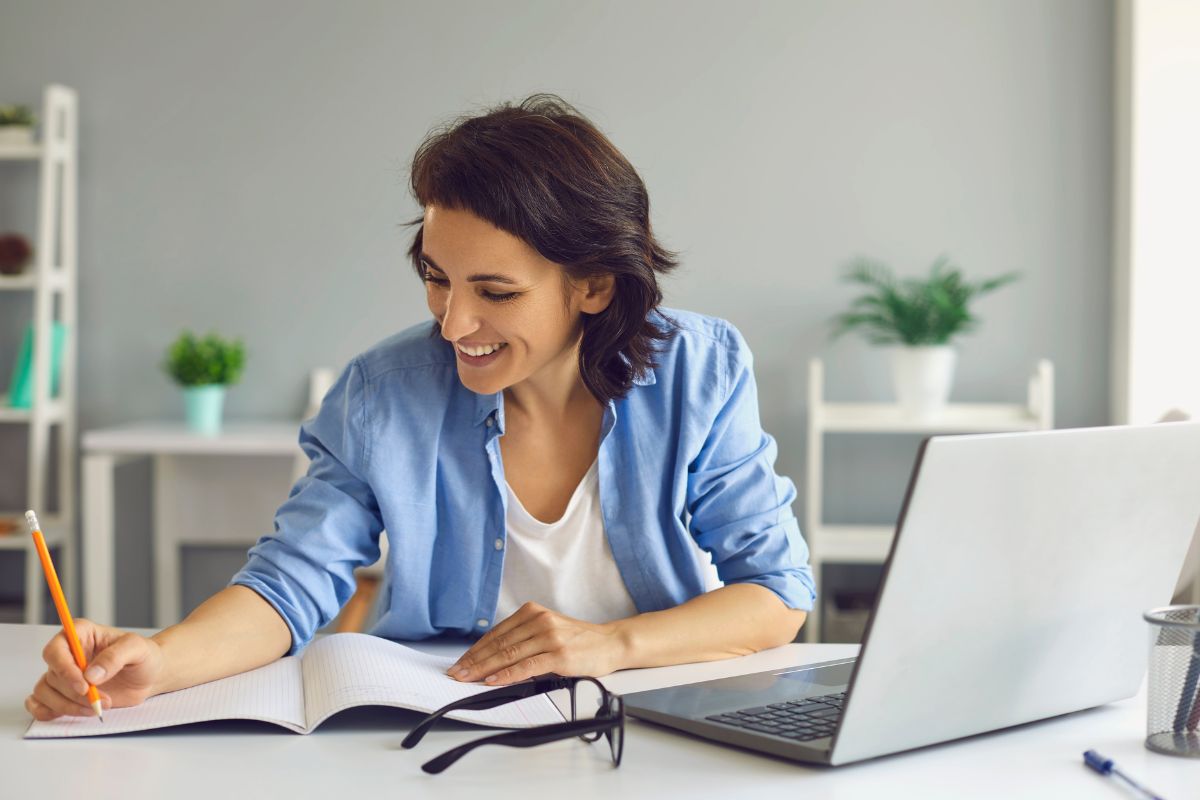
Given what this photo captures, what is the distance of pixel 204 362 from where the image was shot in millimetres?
3059

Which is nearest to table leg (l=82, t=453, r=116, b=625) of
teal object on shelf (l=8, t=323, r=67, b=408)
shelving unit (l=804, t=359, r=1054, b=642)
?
teal object on shelf (l=8, t=323, r=67, b=408)

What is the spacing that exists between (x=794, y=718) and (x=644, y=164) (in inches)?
94.1

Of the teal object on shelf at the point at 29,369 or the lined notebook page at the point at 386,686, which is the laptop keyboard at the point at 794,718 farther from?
the teal object on shelf at the point at 29,369

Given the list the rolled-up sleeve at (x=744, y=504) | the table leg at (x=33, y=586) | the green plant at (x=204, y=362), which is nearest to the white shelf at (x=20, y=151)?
the green plant at (x=204, y=362)

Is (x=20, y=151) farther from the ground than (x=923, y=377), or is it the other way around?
(x=20, y=151)

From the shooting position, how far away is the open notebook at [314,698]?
900 mm

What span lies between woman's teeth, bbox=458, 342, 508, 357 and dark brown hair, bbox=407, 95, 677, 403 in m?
0.11

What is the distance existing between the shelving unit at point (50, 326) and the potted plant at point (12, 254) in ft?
0.11

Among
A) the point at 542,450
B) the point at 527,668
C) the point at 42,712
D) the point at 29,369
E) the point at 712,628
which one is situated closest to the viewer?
the point at 42,712

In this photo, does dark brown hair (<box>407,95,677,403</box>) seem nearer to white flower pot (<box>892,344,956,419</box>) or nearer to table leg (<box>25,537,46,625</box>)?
white flower pot (<box>892,344,956,419</box>)

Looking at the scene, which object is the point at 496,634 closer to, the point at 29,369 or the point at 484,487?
the point at 484,487

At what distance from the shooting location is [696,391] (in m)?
1.36

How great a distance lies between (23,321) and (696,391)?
99.9 inches

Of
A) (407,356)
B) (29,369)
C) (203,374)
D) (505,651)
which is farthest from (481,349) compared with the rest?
(29,369)
